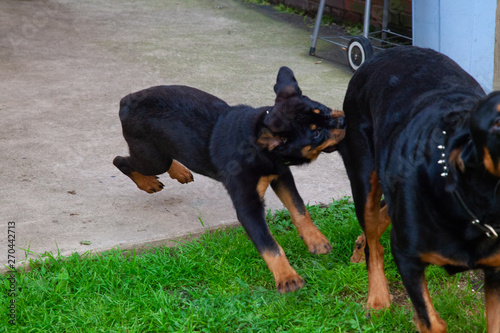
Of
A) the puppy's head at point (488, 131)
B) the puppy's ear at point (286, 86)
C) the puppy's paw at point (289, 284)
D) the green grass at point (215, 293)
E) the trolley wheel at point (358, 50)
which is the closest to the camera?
the puppy's head at point (488, 131)

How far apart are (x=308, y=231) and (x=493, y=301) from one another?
1309 mm

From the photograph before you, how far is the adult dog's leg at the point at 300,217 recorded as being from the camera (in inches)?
152

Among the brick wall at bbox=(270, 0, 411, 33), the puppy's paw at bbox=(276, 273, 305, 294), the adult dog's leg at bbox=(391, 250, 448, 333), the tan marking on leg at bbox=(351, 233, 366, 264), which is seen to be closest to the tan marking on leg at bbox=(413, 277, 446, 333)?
the adult dog's leg at bbox=(391, 250, 448, 333)

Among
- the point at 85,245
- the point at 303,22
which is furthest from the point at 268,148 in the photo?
the point at 303,22

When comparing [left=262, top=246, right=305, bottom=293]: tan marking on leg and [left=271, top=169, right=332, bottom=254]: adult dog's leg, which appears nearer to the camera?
[left=262, top=246, right=305, bottom=293]: tan marking on leg

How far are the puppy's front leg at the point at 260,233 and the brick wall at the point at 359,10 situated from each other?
4.85m

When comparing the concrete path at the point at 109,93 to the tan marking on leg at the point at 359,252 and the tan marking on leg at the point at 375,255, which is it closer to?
the tan marking on leg at the point at 359,252

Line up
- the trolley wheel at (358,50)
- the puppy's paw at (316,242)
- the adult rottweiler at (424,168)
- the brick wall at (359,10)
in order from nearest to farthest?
the adult rottweiler at (424,168) < the puppy's paw at (316,242) < the trolley wheel at (358,50) < the brick wall at (359,10)

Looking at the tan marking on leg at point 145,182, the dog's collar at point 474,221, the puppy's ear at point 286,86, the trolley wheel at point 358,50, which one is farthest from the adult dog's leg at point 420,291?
the trolley wheel at point 358,50

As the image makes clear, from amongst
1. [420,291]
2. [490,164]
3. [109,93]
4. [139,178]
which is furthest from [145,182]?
[490,164]

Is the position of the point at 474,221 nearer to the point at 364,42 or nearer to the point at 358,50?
the point at 364,42

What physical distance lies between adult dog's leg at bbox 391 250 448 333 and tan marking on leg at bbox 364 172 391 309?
57cm

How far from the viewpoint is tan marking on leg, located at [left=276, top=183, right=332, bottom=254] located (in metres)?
3.85

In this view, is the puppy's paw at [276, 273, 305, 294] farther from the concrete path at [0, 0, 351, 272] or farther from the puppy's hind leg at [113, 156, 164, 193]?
the puppy's hind leg at [113, 156, 164, 193]
